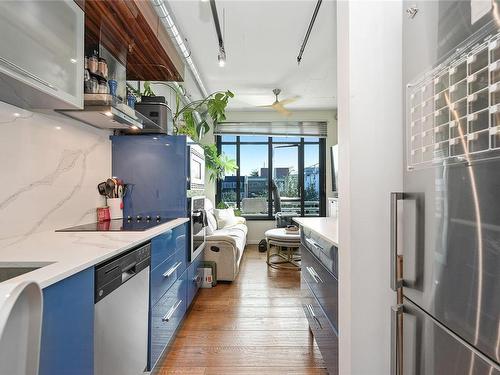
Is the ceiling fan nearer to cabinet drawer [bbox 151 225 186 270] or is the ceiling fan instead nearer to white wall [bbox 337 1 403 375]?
cabinet drawer [bbox 151 225 186 270]

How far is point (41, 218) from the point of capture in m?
1.67

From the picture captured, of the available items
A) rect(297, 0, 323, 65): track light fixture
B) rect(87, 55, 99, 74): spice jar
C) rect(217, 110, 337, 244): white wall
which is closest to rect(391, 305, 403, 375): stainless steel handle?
rect(87, 55, 99, 74): spice jar

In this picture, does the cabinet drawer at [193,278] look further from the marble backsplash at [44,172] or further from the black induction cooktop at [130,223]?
the marble backsplash at [44,172]

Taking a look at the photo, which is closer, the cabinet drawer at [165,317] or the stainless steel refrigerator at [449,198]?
the stainless steel refrigerator at [449,198]

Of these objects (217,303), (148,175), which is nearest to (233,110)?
(148,175)

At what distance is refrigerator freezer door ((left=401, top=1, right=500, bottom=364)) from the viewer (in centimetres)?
59

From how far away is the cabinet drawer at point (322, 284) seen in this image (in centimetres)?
139

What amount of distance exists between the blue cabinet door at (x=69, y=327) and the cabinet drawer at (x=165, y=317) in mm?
638

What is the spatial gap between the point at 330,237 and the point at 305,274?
84cm

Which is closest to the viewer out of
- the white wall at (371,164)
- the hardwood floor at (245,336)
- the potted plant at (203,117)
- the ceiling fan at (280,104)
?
the white wall at (371,164)

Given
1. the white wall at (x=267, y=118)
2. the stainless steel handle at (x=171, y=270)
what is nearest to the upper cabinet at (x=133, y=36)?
the stainless steel handle at (x=171, y=270)

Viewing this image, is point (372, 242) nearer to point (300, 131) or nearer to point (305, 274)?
point (305, 274)

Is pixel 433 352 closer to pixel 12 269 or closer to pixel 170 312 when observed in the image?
pixel 12 269

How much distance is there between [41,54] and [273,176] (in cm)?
522
